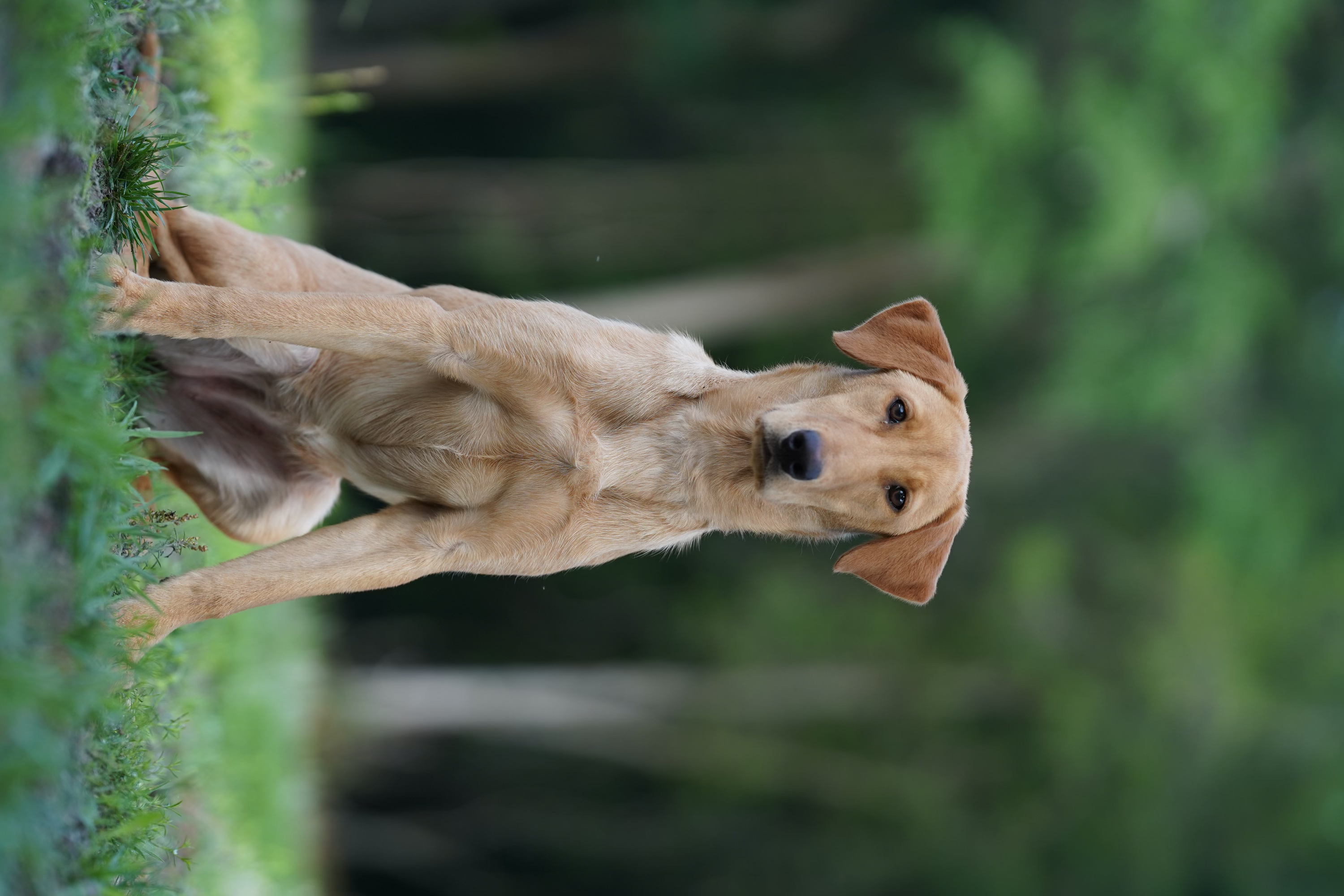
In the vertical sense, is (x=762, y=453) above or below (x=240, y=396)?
below

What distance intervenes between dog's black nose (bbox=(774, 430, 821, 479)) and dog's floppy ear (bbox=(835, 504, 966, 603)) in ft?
2.23

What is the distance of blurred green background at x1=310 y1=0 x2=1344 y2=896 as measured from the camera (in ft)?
42.4

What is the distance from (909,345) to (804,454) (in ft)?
2.83

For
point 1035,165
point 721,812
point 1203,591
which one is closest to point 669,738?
point 721,812

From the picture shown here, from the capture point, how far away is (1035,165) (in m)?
12.8

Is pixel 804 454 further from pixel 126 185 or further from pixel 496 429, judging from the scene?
pixel 126 185

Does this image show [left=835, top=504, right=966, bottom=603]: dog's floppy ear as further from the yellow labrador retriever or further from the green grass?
the green grass

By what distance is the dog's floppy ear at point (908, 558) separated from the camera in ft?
14.9

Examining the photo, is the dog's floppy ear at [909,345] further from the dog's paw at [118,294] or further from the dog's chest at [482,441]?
the dog's paw at [118,294]

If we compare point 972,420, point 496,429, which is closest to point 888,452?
point 496,429

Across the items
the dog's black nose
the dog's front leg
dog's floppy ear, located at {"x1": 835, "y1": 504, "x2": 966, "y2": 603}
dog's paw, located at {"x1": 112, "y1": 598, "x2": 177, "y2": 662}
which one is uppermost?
the dog's black nose

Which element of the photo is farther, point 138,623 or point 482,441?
point 482,441

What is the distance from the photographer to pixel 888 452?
4.27 metres

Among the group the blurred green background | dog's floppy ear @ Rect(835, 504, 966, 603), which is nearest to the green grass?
dog's floppy ear @ Rect(835, 504, 966, 603)
